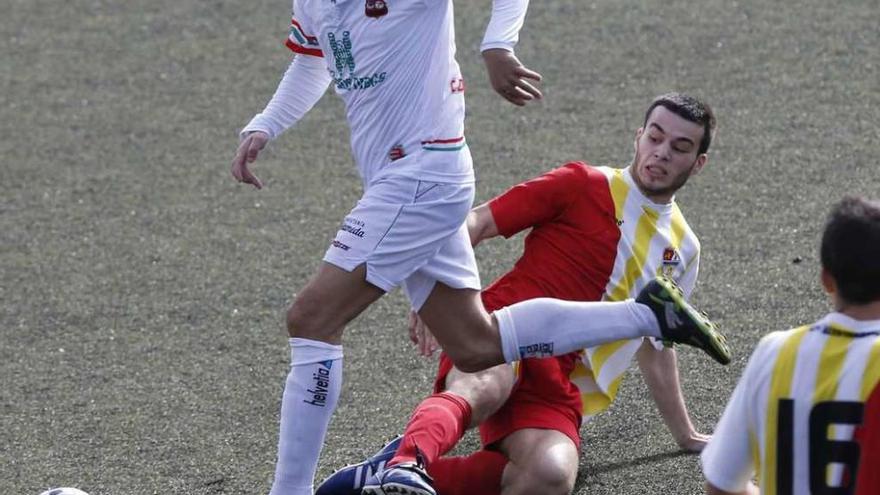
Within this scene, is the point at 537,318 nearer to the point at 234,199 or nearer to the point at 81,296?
the point at 81,296

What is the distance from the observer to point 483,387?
4098 mm

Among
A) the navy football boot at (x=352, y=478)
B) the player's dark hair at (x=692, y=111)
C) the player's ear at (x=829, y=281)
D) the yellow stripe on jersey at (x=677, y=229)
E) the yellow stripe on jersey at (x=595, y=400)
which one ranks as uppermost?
the player's ear at (x=829, y=281)

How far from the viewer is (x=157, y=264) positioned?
633 cm

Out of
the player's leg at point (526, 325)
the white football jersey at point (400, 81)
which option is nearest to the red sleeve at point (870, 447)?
the player's leg at point (526, 325)

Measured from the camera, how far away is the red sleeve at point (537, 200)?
4.32 metres

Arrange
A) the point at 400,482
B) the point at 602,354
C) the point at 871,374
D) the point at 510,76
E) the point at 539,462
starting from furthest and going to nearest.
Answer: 1. the point at 602,354
2. the point at 539,462
3. the point at 510,76
4. the point at 400,482
5. the point at 871,374

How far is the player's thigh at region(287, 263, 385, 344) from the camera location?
366cm

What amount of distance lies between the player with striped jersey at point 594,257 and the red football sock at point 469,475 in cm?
10

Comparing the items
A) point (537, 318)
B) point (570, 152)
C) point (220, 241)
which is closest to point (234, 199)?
point (220, 241)

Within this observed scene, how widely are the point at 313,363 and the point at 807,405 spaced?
1.47 metres

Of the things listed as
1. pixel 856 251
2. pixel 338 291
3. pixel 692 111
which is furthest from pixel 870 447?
pixel 692 111

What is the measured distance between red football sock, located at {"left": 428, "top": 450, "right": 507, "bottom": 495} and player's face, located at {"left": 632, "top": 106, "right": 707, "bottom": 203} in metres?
1.01

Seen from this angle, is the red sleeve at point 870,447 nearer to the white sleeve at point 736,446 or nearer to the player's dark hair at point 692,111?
the white sleeve at point 736,446

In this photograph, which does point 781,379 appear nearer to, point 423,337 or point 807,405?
point 807,405
